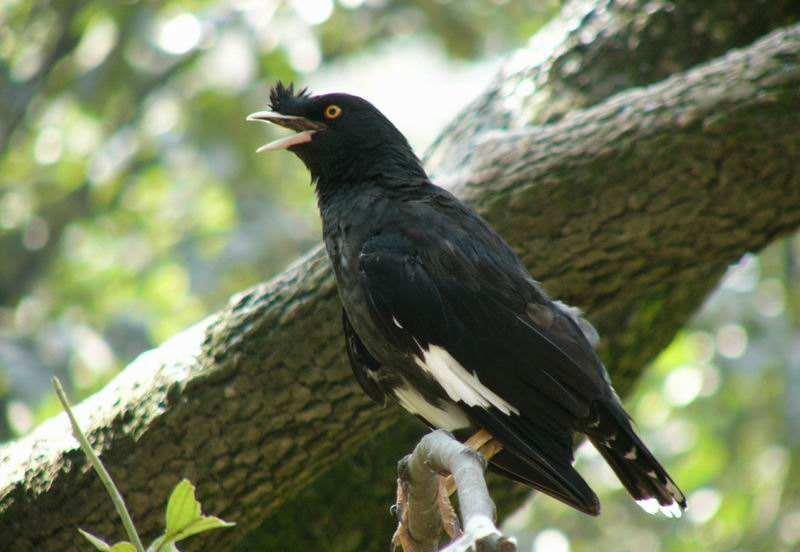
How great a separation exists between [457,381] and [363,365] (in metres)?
0.48

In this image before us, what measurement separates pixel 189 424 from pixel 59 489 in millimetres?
519

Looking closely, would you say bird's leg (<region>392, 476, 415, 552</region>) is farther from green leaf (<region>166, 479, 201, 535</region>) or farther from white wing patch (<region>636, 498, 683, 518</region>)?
green leaf (<region>166, 479, 201, 535</region>)

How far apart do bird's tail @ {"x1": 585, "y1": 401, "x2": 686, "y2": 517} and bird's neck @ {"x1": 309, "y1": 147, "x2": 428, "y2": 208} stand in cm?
113

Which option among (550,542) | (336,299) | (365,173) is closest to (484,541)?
(336,299)

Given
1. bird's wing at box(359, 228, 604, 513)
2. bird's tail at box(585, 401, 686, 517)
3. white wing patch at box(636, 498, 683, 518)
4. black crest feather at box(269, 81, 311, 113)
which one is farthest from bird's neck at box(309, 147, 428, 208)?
white wing patch at box(636, 498, 683, 518)

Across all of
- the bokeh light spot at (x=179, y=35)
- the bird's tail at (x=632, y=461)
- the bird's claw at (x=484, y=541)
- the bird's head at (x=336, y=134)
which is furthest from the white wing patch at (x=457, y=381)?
the bokeh light spot at (x=179, y=35)

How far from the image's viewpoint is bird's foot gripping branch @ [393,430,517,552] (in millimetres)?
1794

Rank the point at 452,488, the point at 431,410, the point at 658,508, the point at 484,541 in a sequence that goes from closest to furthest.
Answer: the point at 484,541 < the point at 452,488 < the point at 658,508 < the point at 431,410

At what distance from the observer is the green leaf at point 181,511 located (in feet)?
6.79

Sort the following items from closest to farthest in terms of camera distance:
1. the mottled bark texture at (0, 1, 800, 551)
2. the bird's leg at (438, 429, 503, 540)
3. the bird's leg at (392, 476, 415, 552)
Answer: the bird's leg at (438, 429, 503, 540)
the bird's leg at (392, 476, 415, 552)
the mottled bark texture at (0, 1, 800, 551)

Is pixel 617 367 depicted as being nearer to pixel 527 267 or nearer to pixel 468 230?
pixel 527 267

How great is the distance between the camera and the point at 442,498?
3.02 m

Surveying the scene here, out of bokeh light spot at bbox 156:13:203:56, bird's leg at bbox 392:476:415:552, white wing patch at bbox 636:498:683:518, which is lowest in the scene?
white wing patch at bbox 636:498:683:518

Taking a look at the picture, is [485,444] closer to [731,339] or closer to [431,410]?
[431,410]
